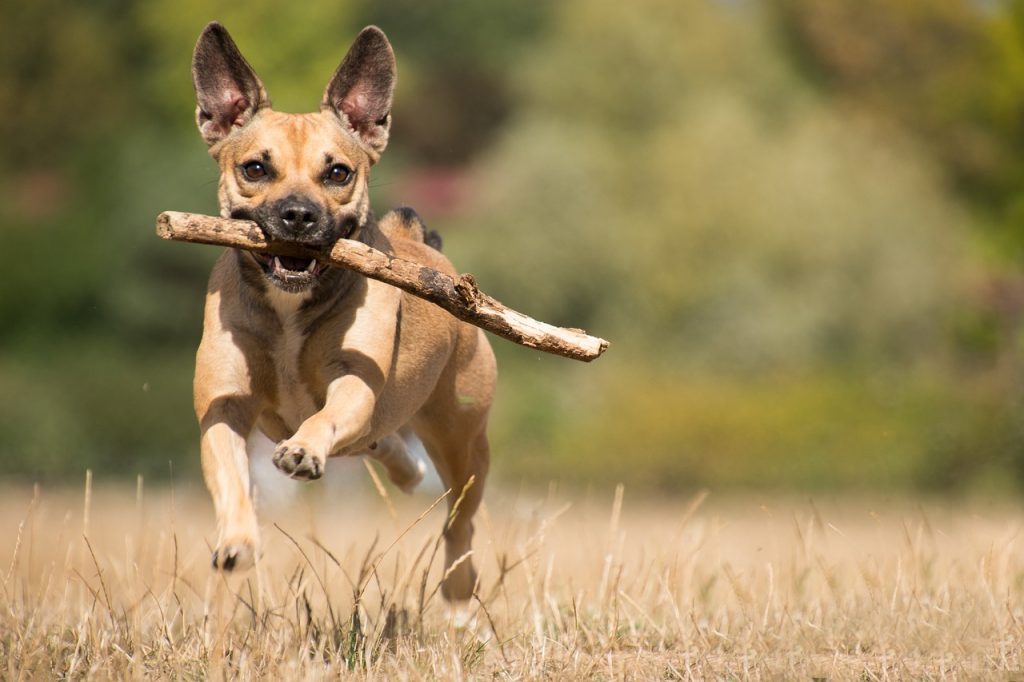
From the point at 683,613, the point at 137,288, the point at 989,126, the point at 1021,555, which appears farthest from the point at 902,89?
the point at 683,613

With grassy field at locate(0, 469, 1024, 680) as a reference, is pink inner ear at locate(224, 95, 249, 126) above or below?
above

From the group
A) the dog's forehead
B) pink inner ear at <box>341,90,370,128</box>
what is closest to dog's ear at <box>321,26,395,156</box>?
pink inner ear at <box>341,90,370,128</box>

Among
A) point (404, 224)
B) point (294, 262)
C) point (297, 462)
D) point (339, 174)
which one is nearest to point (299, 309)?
point (294, 262)

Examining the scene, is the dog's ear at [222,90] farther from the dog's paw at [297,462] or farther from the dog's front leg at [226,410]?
the dog's paw at [297,462]

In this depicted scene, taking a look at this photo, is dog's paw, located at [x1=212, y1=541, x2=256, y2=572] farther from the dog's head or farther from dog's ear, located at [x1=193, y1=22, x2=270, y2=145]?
dog's ear, located at [x1=193, y1=22, x2=270, y2=145]

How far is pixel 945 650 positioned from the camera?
6.18 m

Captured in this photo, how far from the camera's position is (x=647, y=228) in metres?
41.6

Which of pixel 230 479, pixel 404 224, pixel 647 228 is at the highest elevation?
pixel 404 224

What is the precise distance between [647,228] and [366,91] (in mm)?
34438

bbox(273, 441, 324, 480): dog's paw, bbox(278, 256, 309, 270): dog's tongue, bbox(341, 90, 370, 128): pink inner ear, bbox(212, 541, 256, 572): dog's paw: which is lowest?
bbox(212, 541, 256, 572): dog's paw

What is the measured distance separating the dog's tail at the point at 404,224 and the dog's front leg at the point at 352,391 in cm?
111

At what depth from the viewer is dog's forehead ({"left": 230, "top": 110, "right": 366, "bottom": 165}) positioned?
6.90 metres

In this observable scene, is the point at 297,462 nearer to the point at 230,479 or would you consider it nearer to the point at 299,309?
the point at 230,479

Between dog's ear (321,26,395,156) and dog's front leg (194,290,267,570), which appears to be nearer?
dog's front leg (194,290,267,570)
